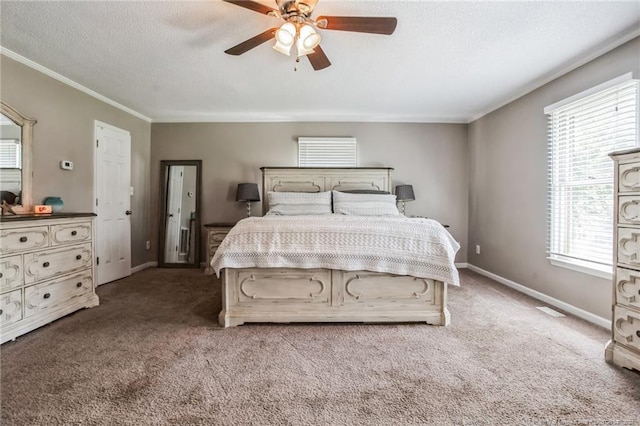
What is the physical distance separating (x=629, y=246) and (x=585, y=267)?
3.36 feet

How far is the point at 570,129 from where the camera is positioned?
8.65 feet

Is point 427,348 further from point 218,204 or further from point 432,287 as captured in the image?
point 218,204

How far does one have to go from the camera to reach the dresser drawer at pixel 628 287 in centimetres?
160

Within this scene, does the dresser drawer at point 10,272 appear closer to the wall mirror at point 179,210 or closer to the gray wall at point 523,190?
the wall mirror at point 179,210

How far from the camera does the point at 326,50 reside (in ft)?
7.92

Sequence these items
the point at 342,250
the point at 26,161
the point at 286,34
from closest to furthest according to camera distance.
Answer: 1. the point at 286,34
2. the point at 342,250
3. the point at 26,161

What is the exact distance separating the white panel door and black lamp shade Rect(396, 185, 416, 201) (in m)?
4.05

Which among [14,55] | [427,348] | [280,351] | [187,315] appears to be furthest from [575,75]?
[14,55]

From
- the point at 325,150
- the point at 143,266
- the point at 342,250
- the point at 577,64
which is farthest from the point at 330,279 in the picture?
the point at 143,266

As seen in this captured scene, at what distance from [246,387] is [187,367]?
0.47 meters

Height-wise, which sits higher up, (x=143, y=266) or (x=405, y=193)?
(x=405, y=193)

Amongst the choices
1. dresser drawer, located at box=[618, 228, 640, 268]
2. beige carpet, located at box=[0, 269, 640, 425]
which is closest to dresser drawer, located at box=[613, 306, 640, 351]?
beige carpet, located at box=[0, 269, 640, 425]

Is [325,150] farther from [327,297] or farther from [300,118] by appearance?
[327,297]

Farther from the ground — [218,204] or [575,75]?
[575,75]
